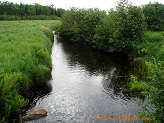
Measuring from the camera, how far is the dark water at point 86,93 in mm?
15211

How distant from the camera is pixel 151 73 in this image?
9.78m

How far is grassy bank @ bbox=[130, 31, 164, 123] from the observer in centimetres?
909

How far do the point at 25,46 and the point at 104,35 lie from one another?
15.5 m

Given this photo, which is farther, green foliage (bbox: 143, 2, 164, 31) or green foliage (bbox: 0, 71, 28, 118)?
green foliage (bbox: 143, 2, 164, 31)

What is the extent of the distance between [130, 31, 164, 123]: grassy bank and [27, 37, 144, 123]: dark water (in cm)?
156

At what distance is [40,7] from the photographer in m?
119

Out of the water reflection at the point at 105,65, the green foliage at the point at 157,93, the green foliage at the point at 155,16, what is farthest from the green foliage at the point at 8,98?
the green foliage at the point at 155,16

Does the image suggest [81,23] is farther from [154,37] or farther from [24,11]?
[24,11]

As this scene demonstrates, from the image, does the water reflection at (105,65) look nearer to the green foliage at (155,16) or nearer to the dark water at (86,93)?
the dark water at (86,93)

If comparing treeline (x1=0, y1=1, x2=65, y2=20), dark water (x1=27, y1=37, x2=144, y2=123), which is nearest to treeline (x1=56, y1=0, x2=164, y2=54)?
dark water (x1=27, y1=37, x2=144, y2=123)

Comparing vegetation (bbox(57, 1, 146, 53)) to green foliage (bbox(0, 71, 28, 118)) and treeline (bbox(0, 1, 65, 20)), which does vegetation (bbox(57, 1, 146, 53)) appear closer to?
green foliage (bbox(0, 71, 28, 118))

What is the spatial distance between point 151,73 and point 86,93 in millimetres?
9939

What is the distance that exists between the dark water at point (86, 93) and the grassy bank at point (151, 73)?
156 cm

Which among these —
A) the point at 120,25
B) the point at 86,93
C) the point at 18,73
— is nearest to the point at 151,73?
the point at 18,73
